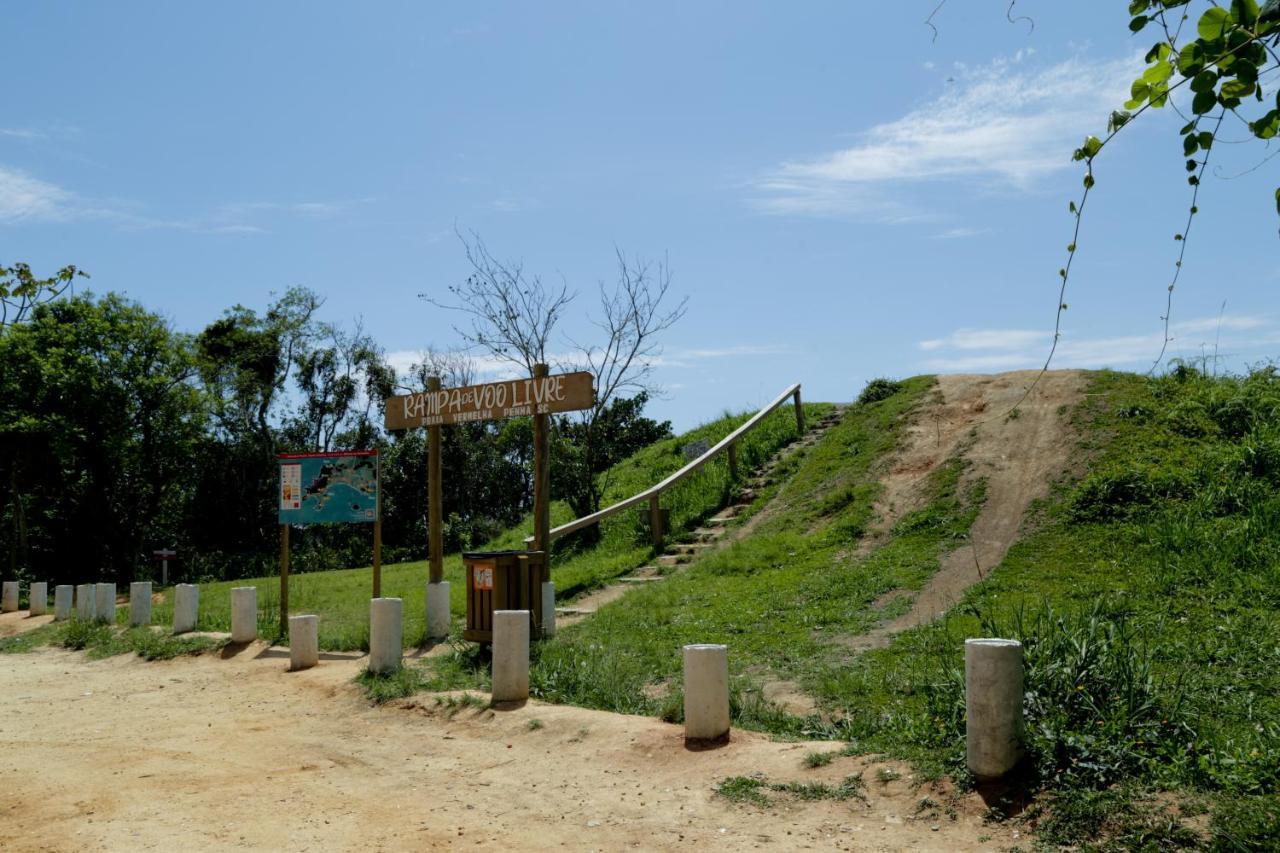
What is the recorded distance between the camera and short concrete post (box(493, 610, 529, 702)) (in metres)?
8.53

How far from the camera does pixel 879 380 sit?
21344 millimetres

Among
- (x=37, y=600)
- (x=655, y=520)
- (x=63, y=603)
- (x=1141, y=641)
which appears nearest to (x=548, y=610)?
(x=655, y=520)

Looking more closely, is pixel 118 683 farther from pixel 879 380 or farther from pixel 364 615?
pixel 879 380

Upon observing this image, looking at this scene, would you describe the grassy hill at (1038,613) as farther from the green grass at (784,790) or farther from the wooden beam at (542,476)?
the wooden beam at (542,476)

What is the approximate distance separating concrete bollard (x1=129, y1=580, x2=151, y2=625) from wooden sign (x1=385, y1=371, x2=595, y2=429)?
4833 millimetres

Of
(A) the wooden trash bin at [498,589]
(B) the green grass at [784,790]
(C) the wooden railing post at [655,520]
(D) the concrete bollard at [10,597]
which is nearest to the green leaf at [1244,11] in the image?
(B) the green grass at [784,790]

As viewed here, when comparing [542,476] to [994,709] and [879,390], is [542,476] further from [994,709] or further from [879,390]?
[879,390]

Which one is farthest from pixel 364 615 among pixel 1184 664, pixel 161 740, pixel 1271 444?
pixel 1271 444

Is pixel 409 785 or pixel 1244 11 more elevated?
pixel 1244 11

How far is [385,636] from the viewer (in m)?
10.0

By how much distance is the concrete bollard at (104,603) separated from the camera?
15797 mm

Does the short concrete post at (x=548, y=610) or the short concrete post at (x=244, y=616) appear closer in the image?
the short concrete post at (x=548, y=610)

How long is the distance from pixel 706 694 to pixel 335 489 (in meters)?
7.94

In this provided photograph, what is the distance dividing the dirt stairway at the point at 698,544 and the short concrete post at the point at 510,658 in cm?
348
